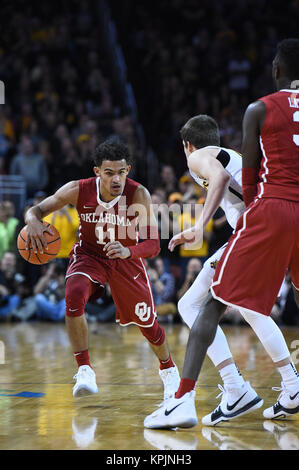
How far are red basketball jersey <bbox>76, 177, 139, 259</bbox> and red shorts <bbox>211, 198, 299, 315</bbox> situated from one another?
1.55m

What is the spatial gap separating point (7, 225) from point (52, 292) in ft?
4.22

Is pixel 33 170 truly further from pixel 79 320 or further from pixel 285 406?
pixel 285 406

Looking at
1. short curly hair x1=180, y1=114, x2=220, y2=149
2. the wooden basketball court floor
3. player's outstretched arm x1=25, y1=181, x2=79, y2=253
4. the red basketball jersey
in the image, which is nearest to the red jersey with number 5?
short curly hair x1=180, y1=114, x2=220, y2=149

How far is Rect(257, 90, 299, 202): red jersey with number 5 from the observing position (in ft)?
11.3

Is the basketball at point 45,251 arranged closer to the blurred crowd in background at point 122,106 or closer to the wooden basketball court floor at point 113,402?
the wooden basketball court floor at point 113,402

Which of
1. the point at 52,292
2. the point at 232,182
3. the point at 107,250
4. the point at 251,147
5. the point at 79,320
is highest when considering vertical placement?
the point at 251,147

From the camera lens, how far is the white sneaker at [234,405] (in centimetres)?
378

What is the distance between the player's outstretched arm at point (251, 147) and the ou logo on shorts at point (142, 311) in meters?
1.33

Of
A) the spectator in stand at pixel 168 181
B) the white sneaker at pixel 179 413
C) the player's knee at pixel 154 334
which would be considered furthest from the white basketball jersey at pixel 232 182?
the spectator in stand at pixel 168 181

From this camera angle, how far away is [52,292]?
1040 centimetres

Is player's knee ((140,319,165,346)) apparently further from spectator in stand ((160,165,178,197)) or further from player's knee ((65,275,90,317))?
spectator in stand ((160,165,178,197))

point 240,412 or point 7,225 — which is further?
point 7,225

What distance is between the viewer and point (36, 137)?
12.2 meters

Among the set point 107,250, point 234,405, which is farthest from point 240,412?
point 107,250
